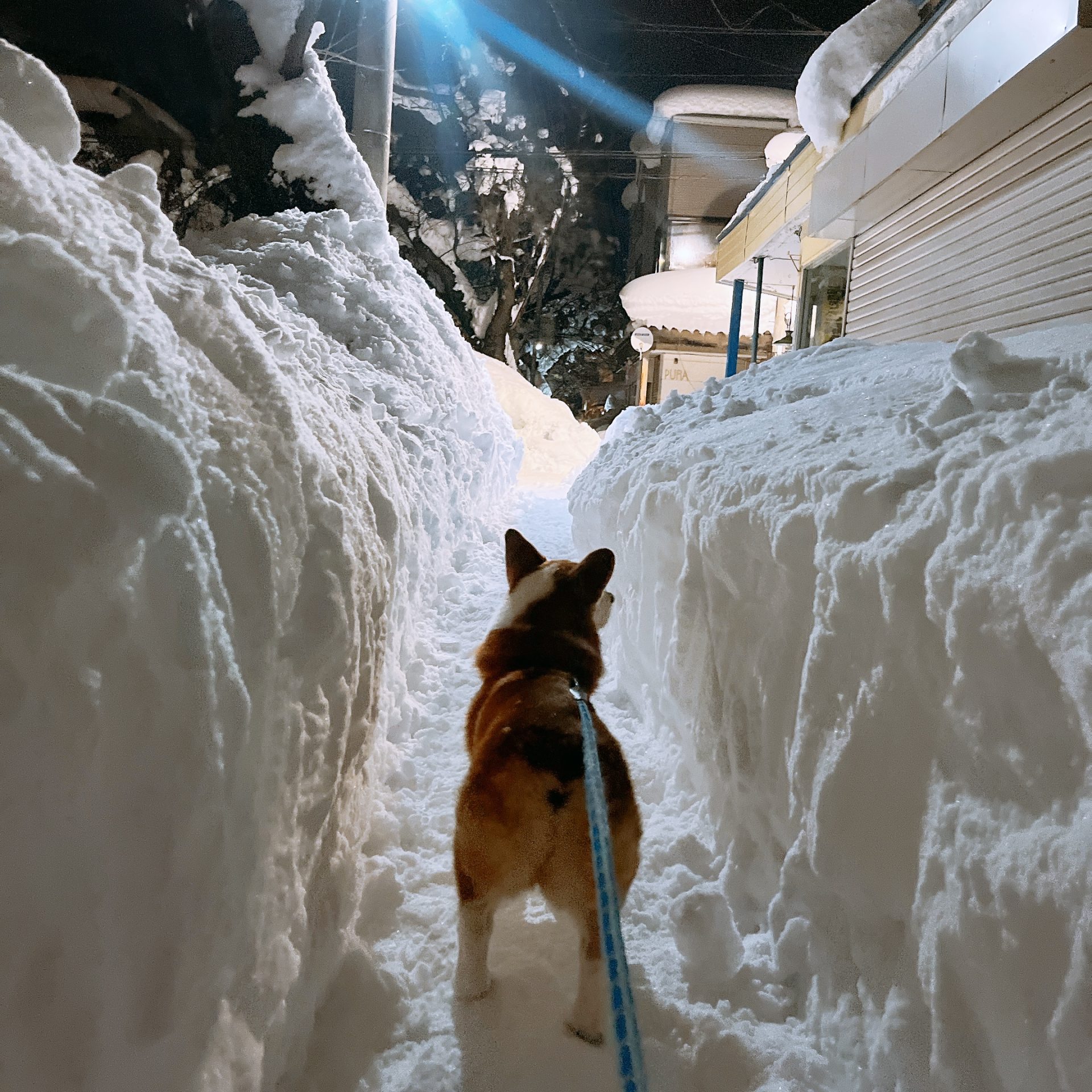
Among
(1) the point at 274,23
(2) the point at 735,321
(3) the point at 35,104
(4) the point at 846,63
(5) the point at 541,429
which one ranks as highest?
(2) the point at 735,321

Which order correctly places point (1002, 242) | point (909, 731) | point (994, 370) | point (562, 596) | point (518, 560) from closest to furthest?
point (909, 731), point (994, 370), point (562, 596), point (518, 560), point (1002, 242)

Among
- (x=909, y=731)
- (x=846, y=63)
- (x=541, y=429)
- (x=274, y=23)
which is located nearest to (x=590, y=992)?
(x=909, y=731)

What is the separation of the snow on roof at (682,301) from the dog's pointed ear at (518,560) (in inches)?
765

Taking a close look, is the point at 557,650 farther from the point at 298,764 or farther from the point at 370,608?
the point at 298,764

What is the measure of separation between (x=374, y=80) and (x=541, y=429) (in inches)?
374

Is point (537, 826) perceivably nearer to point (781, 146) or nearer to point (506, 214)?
point (781, 146)

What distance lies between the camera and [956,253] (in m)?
6.87

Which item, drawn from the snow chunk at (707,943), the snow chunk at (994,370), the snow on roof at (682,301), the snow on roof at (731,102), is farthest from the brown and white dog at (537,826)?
the snow on roof at (731,102)

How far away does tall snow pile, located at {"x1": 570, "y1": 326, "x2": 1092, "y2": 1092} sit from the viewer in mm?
1466

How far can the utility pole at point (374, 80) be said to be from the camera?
386 inches

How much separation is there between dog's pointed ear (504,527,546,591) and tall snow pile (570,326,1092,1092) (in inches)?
32.6

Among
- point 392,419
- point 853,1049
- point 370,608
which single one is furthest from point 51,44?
point 853,1049

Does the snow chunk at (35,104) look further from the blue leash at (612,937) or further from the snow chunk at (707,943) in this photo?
the snow chunk at (707,943)

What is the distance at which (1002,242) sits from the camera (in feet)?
20.3
